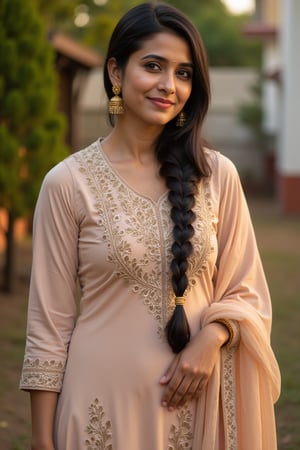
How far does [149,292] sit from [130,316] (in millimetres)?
84

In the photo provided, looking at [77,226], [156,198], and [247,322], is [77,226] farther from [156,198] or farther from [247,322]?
[247,322]

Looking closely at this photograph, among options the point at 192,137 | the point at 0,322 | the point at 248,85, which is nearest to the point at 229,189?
the point at 192,137

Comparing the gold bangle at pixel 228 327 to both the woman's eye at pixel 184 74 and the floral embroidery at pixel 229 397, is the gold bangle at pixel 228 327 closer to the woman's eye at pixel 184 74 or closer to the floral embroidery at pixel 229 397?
the floral embroidery at pixel 229 397

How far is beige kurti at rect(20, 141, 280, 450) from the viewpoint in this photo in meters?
2.40

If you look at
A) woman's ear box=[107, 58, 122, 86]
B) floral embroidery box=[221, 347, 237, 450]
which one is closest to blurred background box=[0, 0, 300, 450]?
woman's ear box=[107, 58, 122, 86]

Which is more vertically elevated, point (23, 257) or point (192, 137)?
point (192, 137)

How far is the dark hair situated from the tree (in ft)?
20.2

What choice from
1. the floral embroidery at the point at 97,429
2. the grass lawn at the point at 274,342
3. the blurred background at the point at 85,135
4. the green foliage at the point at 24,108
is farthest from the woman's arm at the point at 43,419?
the green foliage at the point at 24,108

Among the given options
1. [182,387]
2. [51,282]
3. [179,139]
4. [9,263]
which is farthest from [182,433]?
[9,263]

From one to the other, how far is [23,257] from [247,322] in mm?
9569

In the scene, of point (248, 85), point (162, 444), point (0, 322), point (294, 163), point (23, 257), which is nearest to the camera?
point (162, 444)

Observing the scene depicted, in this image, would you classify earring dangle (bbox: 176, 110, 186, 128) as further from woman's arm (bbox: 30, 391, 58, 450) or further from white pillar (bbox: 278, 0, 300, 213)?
white pillar (bbox: 278, 0, 300, 213)

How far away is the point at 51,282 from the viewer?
2461mm

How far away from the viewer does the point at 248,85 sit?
29672 mm
